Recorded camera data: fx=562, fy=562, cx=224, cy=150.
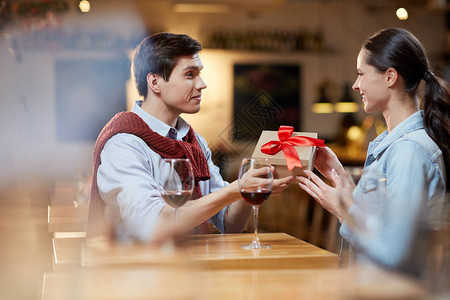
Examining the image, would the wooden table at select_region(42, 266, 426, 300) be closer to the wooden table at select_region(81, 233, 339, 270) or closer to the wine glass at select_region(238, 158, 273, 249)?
the wooden table at select_region(81, 233, 339, 270)

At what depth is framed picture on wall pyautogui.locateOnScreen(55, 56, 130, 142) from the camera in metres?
5.65

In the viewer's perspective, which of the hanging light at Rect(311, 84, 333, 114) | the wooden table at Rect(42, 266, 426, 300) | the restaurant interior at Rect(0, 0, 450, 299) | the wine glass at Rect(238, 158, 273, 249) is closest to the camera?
the wooden table at Rect(42, 266, 426, 300)

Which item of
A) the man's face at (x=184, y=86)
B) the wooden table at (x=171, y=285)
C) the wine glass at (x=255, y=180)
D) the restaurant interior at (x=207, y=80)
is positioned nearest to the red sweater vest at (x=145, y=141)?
the man's face at (x=184, y=86)

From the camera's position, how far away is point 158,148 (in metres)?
1.80

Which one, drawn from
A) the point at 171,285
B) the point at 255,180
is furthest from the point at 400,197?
the point at 171,285

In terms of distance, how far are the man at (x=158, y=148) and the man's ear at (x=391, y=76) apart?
1.38 feet

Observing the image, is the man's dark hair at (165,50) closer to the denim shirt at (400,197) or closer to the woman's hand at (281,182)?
the woman's hand at (281,182)

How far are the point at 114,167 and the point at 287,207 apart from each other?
336 centimetres

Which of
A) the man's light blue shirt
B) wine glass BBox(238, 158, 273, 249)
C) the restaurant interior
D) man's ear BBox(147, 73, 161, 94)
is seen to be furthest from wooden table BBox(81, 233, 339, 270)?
the restaurant interior

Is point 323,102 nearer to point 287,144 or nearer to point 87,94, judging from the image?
point 87,94

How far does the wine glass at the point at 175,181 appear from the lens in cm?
131

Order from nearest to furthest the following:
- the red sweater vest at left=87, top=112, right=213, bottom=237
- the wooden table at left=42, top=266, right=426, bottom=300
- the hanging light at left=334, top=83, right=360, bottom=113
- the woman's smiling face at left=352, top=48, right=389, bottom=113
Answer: the wooden table at left=42, top=266, right=426, bottom=300 < the woman's smiling face at left=352, top=48, right=389, bottom=113 < the red sweater vest at left=87, top=112, right=213, bottom=237 < the hanging light at left=334, top=83, right=360, bottom=113

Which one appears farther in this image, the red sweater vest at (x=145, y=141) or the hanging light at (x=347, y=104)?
the hanging light at (x=347, y=104)

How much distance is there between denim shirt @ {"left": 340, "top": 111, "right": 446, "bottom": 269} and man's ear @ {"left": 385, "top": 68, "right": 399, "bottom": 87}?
117 mm
